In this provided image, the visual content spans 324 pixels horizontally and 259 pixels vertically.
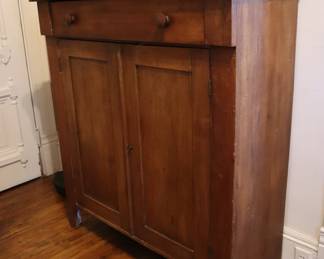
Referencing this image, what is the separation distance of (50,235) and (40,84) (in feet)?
3.05

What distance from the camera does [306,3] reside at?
4.25 feet

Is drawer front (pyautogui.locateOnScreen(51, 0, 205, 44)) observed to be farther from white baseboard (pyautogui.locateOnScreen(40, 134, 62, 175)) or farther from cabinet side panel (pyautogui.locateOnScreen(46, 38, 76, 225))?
white baseboard (pyautogui.locateOnScreen(40, 134, 62, 175))

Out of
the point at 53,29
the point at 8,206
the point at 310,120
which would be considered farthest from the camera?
the point at 8,206

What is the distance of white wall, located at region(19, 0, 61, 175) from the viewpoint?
2254 millimetres

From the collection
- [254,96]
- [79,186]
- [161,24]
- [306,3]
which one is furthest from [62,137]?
[306,3]

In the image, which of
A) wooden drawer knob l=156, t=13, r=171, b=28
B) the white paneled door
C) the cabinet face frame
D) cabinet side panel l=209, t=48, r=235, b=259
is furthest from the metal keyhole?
the white paneled door

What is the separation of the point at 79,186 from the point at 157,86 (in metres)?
0.77

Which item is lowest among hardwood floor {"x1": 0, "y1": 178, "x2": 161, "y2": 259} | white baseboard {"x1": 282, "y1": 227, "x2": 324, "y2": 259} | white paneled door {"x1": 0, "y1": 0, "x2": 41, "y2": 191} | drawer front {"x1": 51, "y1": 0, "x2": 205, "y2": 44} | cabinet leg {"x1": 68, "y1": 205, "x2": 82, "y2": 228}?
hardwood floor {"x1": 0, "y1": 178, "x2": 161, "y2": 259}

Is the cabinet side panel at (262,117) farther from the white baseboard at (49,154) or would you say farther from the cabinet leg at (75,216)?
the white baseboard at (49,154)

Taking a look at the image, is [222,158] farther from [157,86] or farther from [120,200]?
[120,200]

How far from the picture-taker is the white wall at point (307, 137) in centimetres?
131

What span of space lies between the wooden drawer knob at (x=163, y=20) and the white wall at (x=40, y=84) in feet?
4.41

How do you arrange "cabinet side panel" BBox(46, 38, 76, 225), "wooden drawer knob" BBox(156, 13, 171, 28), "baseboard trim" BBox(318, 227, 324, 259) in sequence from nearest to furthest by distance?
"wooden drawer knob" BBox(156, 13, 171, 28) < "baseboard trim" BBox(318, 227, 324, 259) < "cabinet side panel" BBox(46, 38, 76, 225)

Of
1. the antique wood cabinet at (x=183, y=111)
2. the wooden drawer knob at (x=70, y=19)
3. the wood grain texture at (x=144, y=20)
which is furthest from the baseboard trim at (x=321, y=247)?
the wooden drawer knob at (x=70, y=19)
